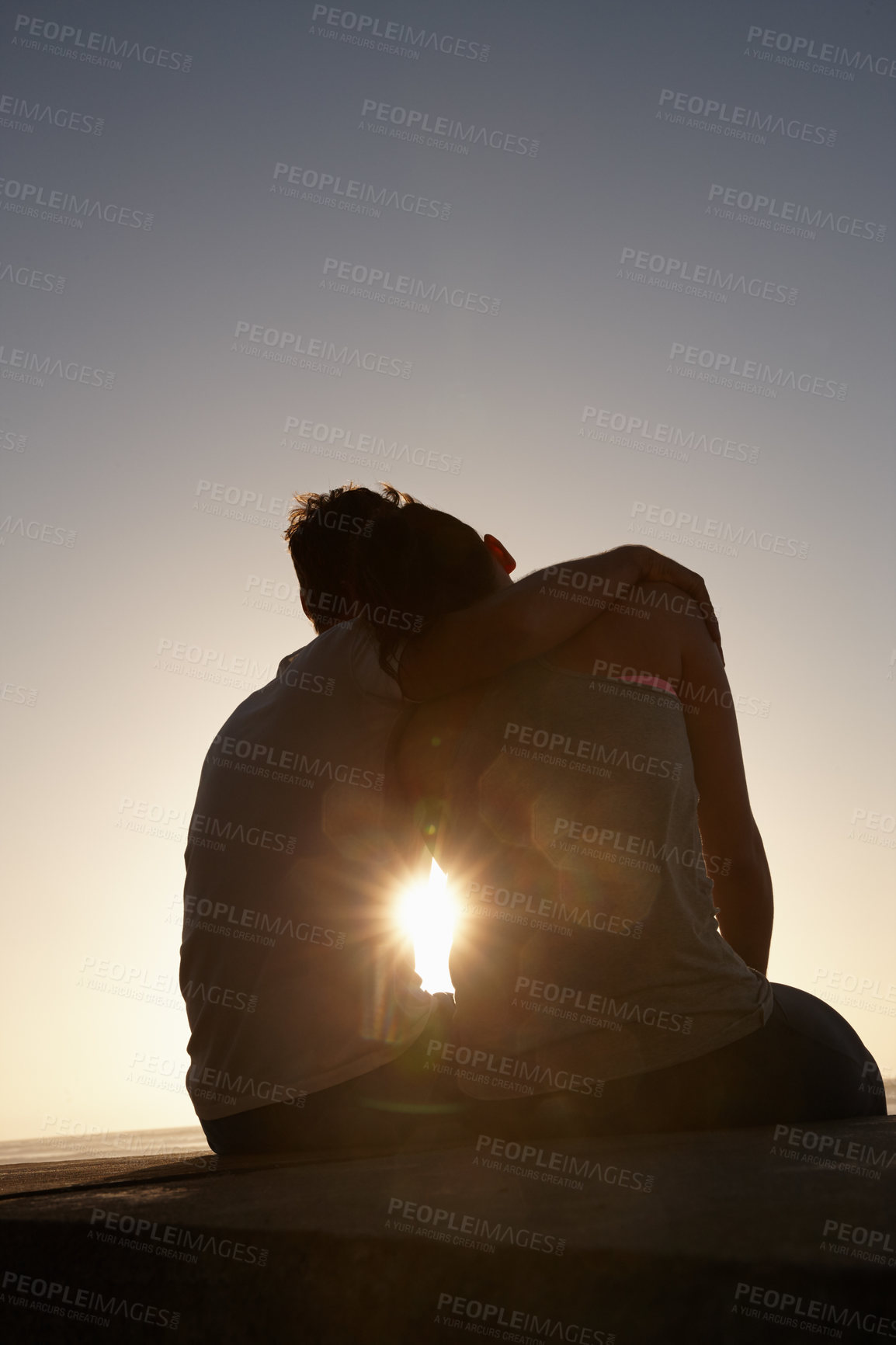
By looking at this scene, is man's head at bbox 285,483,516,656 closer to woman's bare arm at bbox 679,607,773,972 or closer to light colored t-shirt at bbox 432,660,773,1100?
light colored t-shirt at bbox 432,660,773,1100

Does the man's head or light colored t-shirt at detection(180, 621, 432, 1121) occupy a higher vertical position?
the man's head

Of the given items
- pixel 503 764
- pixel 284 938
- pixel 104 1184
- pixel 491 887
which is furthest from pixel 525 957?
pixel 104 1184

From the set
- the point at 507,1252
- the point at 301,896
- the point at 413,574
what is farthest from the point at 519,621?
the point at 507,1252

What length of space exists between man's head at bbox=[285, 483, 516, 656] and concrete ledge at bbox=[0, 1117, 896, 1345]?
119 centimetres

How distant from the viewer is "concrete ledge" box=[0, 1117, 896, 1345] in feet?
3.63

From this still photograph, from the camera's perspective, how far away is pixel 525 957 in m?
1.94

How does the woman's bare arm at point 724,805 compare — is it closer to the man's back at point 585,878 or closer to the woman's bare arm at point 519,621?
the man's back at point 585,878

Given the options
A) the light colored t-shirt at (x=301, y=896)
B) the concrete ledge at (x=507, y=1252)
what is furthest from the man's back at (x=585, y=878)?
the concrete ledge at (x=507, y=1252)

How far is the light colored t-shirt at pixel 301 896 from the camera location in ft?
6.66

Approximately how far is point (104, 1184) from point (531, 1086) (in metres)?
1.01

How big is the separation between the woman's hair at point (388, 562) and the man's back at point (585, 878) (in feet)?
0.84

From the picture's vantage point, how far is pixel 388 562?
7.09 feet

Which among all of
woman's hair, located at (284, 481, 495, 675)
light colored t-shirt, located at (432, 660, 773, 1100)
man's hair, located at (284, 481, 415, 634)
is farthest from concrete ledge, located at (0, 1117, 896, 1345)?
man's hair, located at (284, 481, 415, 634)

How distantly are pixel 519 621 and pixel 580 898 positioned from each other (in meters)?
0.63
